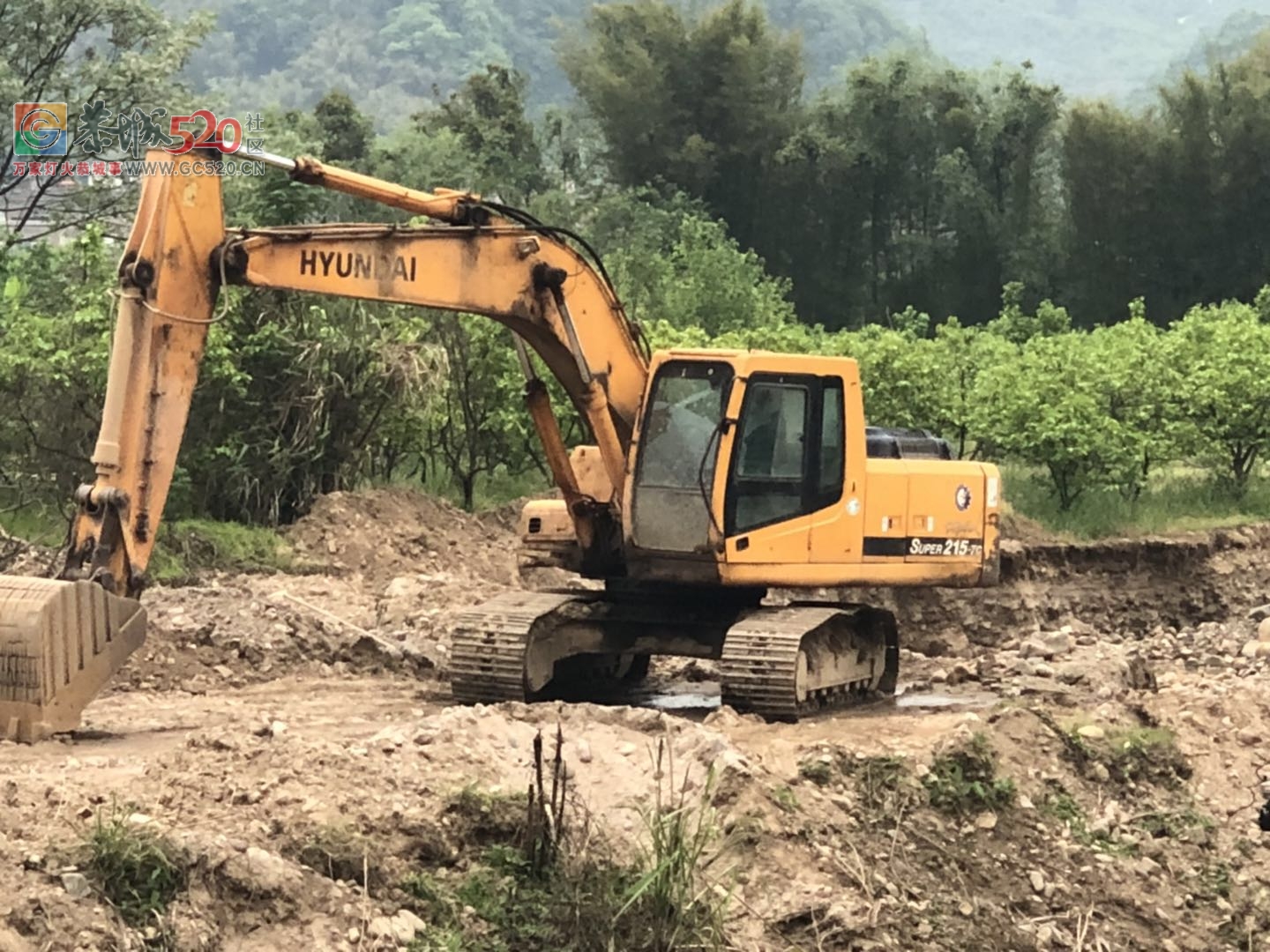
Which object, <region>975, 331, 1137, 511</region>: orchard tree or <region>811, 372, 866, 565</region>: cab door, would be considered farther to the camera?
<region>975, 331, 1137, 511</region>: orchard tree

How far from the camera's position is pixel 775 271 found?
140ft

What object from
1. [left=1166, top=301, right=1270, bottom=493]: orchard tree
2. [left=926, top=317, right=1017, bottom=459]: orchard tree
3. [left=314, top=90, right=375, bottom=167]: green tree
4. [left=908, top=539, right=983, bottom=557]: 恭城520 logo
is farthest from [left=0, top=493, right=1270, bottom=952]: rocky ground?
[left=314, top=90, right=375, bottom=167]: green tree

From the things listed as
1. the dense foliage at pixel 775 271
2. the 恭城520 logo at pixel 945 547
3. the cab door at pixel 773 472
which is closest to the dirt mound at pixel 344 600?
the dense foliage at pixel 775 271

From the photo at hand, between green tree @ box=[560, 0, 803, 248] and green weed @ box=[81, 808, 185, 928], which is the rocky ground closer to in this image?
green weed @ box=[81, 808, 185, 928]

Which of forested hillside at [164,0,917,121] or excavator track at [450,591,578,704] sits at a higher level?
forested hillside at [164,0,917,121]

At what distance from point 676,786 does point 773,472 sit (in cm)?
286

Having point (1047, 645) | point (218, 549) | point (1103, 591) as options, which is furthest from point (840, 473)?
point (1103, 591)

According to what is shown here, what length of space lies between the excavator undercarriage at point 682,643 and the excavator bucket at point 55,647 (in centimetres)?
252

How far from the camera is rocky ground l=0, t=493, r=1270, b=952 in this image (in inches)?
251

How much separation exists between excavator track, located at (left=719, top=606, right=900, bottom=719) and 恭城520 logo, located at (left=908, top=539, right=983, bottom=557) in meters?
0.60

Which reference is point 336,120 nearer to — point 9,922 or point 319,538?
point 319,538

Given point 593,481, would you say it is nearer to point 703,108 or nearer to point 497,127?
point 497,127

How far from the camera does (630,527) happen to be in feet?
33.9

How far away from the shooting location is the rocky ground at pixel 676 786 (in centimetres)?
638
